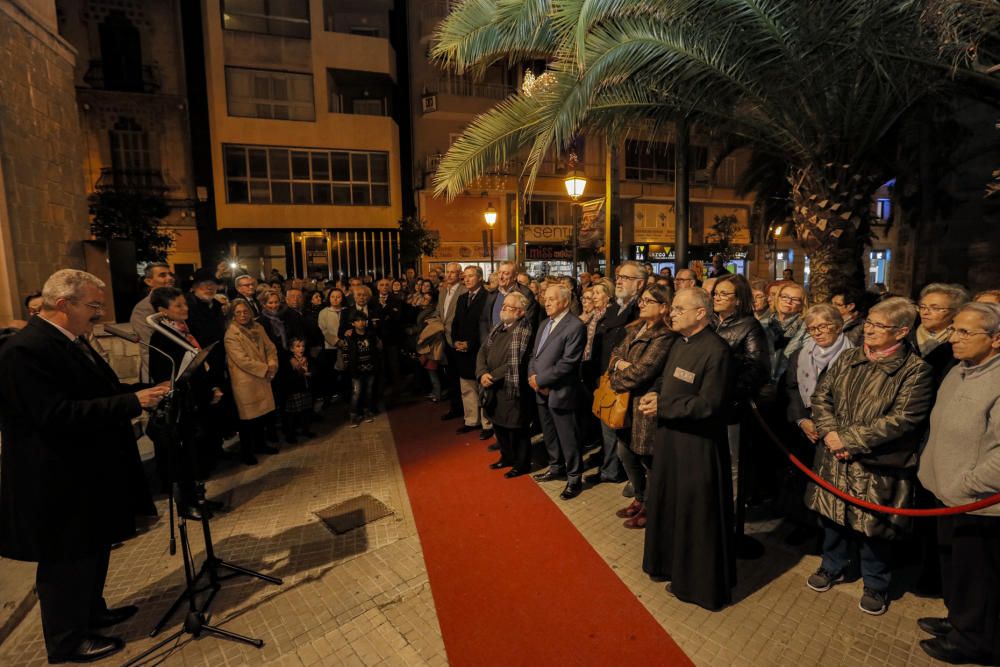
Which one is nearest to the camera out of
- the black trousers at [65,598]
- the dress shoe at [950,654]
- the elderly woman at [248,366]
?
the dress shoe at [950,654]

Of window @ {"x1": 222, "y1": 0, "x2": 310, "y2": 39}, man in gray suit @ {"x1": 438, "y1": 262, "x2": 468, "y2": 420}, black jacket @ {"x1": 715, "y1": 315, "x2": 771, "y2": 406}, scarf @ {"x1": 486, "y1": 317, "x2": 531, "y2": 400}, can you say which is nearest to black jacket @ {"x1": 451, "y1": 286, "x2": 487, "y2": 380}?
man in gray suit @ {"x1": 438, "y1": 262, "x2": 468, "y2": 420}

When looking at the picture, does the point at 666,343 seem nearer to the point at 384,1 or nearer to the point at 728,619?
the point at 728,619

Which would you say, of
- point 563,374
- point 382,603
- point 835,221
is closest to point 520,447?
point 563,374

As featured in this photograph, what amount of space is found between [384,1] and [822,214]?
23035mm

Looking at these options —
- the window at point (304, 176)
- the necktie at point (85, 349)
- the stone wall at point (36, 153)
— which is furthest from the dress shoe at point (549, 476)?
the window at point (304, 176)

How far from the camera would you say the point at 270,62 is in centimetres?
2002

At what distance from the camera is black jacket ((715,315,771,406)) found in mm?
3777

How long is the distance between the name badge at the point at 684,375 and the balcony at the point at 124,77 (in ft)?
77.6

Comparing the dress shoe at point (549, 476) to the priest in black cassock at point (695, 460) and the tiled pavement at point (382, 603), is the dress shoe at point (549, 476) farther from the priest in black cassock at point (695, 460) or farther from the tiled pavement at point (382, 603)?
the priest in black cassock at point (695, 460)

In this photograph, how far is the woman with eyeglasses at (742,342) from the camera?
377 cm

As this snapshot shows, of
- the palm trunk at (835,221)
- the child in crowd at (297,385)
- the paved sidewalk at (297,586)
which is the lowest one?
the paved sidewalk at (297,586)

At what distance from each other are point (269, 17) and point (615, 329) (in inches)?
863

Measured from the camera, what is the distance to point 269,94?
2025 centimetres

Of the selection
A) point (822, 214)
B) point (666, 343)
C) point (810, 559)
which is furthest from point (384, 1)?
point (810, 559)
